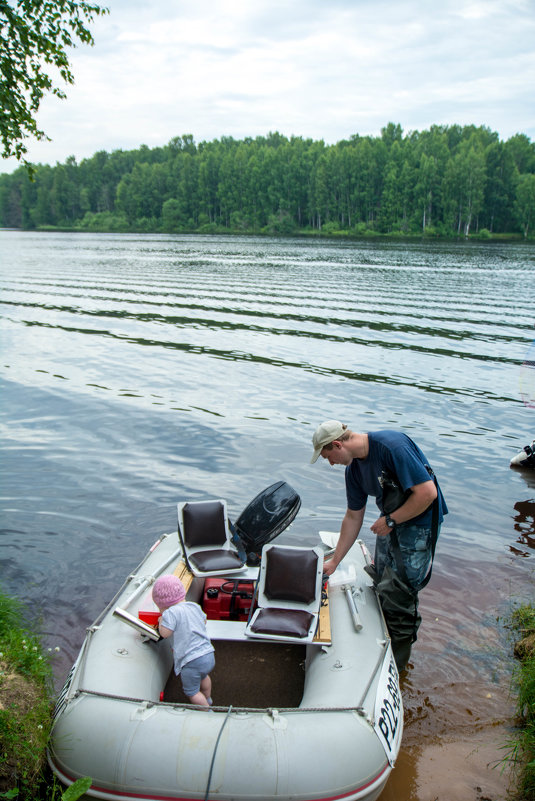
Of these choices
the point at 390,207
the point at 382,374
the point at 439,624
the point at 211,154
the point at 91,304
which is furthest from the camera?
the point at 211,154

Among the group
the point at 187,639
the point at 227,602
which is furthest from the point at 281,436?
the point at 187,639

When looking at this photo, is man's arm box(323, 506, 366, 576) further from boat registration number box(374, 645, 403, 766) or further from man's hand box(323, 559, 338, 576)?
boat registration number box(374, 645, 403, 766)

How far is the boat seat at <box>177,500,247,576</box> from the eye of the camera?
19.7ft

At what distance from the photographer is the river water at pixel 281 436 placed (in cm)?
567

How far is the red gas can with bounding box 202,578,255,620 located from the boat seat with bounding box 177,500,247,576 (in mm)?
319

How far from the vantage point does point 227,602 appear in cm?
564

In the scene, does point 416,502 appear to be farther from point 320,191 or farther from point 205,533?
point 320,191

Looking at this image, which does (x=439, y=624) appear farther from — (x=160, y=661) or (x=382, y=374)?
(x=382, y=374)

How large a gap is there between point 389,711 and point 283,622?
106cm

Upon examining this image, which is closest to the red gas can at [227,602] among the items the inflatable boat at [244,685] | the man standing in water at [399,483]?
the inflatable boat at [244,685]

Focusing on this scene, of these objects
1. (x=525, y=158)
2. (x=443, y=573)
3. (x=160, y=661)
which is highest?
(x=525, y=158)

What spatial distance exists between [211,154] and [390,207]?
154ft

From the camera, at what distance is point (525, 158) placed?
3979 inches

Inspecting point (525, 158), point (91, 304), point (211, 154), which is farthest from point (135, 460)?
point (211, 154)
